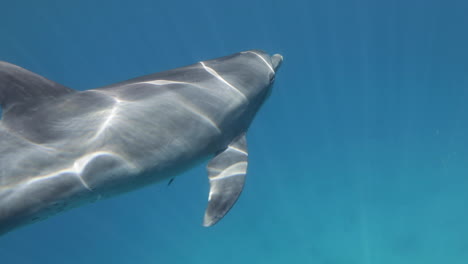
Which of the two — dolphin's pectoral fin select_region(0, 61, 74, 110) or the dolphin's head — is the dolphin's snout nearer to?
the dolphin's head

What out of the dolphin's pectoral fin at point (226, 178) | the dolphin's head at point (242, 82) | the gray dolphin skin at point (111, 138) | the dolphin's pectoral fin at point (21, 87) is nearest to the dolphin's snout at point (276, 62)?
the dolphin's head at point (242, 82)

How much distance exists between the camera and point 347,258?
15.5m

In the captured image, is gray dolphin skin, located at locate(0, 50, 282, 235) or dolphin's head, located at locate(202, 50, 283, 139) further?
dolphin's head, located at locate(202, 50, 283, 139)

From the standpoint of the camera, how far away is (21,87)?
399 centimetres

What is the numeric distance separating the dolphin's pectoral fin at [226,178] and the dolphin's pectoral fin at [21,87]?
7.13 feet

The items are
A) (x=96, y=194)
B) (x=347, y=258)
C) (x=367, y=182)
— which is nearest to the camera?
(x=96, y=194)

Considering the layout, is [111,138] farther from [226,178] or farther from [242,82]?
[242,82]

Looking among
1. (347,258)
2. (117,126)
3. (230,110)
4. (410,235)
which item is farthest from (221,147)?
(410,235)

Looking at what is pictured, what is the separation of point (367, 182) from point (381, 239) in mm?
3231

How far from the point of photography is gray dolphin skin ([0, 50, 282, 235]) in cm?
345

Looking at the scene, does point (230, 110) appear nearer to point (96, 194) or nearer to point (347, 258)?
point (96, 194)

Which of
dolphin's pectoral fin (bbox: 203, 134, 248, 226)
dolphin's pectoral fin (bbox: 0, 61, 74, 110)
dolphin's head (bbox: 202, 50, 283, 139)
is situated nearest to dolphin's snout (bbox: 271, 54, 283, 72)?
dolphin's head (bbox: 202, 50, 283, 139)

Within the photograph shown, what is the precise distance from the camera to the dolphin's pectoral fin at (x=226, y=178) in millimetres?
4203

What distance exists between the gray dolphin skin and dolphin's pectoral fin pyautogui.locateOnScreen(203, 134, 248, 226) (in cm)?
1
